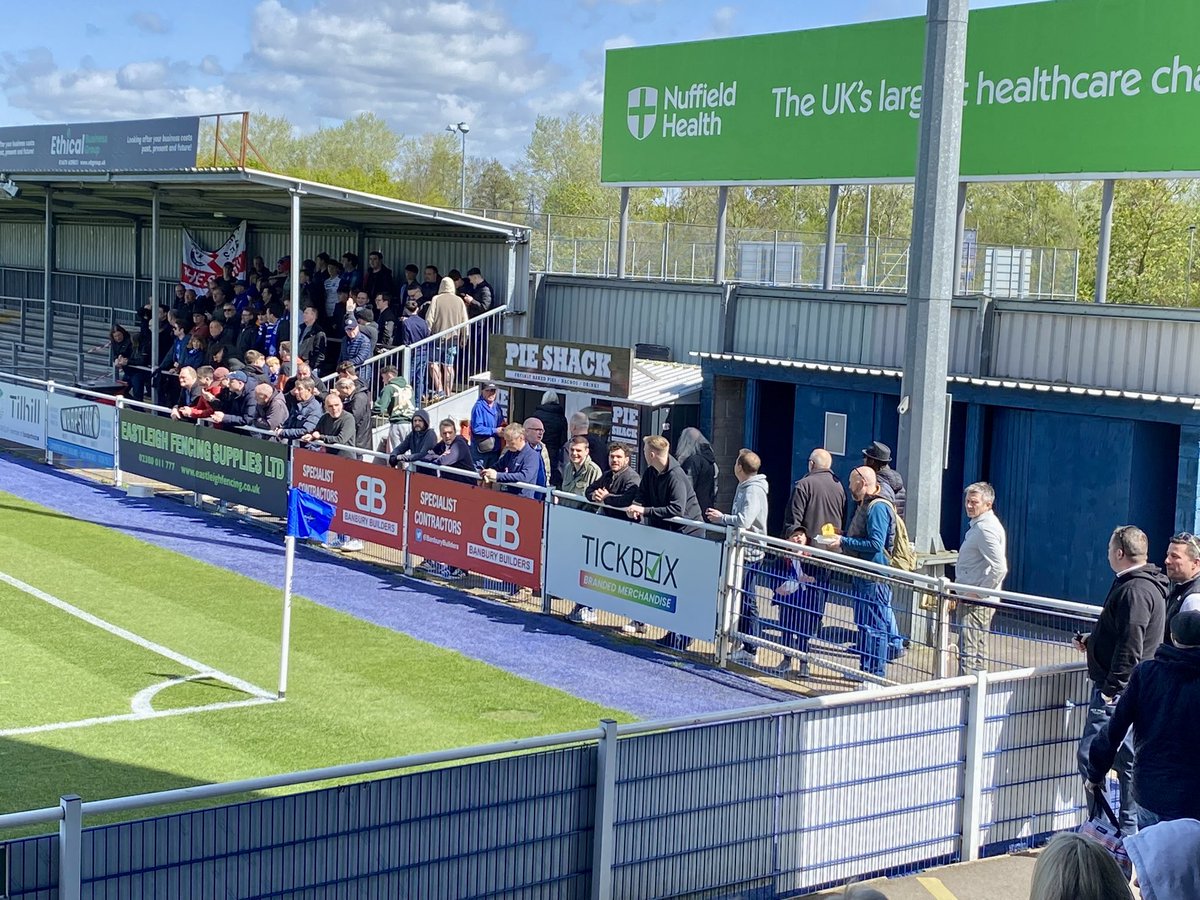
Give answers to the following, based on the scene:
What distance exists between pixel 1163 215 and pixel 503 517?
3812 centimetres

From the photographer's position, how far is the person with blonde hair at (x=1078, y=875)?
3.97 meters

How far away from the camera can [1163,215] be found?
157 ft

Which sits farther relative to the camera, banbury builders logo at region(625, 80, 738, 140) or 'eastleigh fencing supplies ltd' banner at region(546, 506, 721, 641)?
banbury builders logo at region(625, 80, 738, 140)

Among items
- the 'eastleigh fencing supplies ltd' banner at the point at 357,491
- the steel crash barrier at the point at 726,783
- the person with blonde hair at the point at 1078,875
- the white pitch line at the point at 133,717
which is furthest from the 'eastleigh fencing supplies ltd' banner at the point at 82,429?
the person with blonde hair at the point at 1078,875

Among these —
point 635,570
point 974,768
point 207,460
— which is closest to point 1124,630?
point 974,768

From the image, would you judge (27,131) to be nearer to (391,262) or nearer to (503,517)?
(391,262)

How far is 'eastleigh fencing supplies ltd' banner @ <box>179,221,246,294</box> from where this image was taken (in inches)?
1288

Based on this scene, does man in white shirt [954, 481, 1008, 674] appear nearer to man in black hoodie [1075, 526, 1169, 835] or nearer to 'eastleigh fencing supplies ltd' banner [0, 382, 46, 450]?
man in black hoodie [1075, 526, 1169, 835]

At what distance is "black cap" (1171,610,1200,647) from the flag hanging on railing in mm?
7598

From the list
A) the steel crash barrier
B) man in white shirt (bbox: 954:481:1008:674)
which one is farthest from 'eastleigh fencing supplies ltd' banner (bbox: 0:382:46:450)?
man in white shirt (bbox: 954:481:1008:674)

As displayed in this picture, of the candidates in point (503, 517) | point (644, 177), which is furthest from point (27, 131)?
point (503, 517)

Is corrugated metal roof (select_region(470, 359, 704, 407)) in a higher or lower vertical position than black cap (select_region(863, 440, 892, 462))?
higher

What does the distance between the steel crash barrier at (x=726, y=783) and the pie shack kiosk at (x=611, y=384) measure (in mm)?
5988

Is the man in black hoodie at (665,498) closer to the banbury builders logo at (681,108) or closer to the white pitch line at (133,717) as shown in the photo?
the white pitch line at (133,717)
